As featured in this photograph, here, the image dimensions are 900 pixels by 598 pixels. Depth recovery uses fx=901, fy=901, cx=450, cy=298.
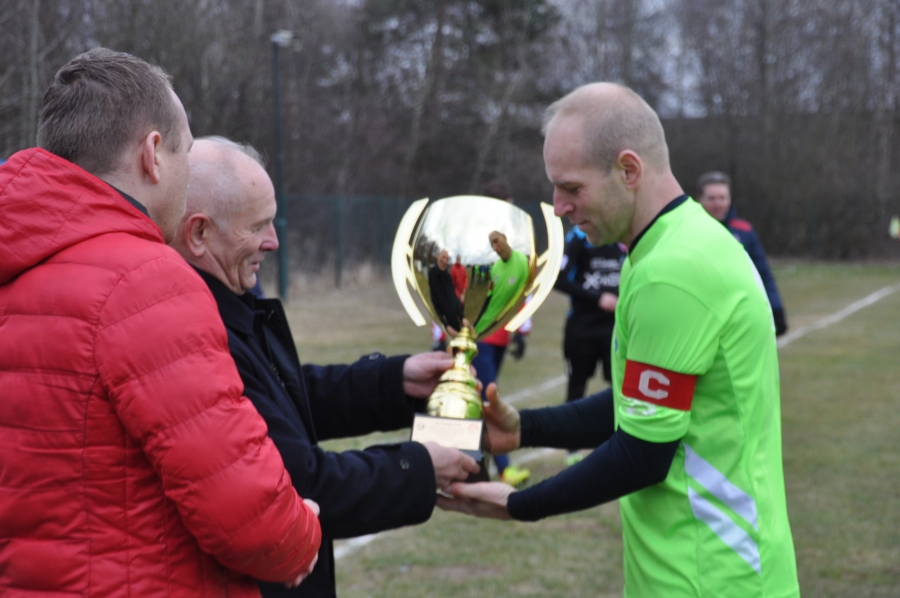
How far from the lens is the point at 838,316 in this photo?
1825cm

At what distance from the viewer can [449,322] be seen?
3002 mm

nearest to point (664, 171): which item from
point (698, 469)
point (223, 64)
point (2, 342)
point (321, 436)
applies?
point (698, 469)

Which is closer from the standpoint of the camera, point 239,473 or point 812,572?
point 239,473

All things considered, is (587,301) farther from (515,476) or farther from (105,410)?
(105,410)

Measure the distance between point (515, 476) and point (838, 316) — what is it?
46.7 ft

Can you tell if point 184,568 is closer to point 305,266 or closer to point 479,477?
point 479,477

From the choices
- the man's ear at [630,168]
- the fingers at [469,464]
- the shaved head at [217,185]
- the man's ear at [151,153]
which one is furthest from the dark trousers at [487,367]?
the man's ear at [151,153]

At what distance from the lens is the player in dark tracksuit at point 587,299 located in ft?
23.2

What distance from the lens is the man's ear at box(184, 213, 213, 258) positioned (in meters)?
2.28

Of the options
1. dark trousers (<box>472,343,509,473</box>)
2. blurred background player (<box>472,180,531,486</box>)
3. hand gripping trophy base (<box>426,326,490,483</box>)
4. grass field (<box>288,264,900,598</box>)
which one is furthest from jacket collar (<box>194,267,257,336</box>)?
dark trousers (<box>472,343,509,473</box>)

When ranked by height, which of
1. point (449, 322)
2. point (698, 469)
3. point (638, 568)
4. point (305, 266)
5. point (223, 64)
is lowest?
point (305, 266)

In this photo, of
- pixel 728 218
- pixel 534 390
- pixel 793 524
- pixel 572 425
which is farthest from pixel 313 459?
pixel 534 390

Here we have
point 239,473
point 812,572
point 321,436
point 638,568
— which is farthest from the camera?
point 812,572

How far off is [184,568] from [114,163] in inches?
31.0
